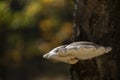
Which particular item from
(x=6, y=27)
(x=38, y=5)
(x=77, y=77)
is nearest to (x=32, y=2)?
(x=38, y=5)

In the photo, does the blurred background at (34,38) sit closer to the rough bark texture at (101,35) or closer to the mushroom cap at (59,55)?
the rough bark texture at (101,35)

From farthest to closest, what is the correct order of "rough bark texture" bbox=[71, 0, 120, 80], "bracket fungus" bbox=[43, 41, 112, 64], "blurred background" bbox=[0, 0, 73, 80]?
"blurred background" bbox=[0, 0, 73, 80]
"rough bark texture" bbox=[71, 0, 120, 80]
"bracket fungus" bbox=[43, 41, 112, 64]

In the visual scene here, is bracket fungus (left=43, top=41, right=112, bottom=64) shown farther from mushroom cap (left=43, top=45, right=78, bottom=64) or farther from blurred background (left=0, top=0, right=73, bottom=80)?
blurred background (left=0, top=0, right=73, bottom=80)

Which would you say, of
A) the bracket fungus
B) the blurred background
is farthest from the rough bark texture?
the blurred background

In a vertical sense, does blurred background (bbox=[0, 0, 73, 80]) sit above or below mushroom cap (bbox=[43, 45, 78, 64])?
below

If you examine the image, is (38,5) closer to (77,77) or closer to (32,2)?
(32,2)

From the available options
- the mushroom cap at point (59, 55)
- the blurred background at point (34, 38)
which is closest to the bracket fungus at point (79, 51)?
the mushroom cap at point (59, 55)

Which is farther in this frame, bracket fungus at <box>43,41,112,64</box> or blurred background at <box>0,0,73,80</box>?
blurred background at <box>0,0,73,80</box>
